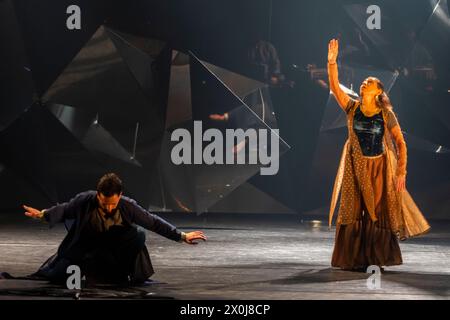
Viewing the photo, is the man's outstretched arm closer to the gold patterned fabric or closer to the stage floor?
the stage floor

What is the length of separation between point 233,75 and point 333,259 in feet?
12.4

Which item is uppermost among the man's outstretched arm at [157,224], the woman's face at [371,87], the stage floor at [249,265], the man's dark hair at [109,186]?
the woman's face at [371,87]

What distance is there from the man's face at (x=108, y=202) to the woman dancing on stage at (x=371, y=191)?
1.79m

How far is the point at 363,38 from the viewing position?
985 centimetres

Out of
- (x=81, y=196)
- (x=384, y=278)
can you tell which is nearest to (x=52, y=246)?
(x=81, y=196)

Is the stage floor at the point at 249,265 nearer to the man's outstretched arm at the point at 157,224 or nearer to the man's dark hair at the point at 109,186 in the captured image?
the man's outstretched arm at the point at 157,224

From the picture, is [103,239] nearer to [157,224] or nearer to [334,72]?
[157,224]

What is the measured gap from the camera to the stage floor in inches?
215

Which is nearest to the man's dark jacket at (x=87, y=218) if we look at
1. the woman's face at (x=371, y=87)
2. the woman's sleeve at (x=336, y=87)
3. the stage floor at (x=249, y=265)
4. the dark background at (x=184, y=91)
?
the stage floor at (x=249, y=265)

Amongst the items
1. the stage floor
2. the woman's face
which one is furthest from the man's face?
the woman's face

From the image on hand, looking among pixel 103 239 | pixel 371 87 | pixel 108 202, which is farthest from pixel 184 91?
pixel 108 202

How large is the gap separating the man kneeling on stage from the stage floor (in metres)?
0.16

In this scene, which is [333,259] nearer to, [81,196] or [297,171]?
[81,196]

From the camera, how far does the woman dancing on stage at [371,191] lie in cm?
662
